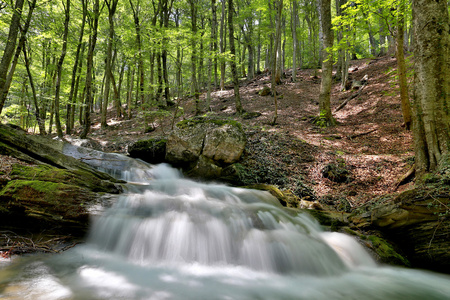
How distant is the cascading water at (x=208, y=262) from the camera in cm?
304

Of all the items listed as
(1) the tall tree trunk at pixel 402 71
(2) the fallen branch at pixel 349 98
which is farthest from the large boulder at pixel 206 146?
(2) the fallen branch at pixel 349 98

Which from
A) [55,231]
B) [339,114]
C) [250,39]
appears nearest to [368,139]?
[339,114]

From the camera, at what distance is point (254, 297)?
3125 millimetres

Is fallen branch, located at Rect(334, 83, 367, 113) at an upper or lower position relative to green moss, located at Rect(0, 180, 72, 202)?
upper

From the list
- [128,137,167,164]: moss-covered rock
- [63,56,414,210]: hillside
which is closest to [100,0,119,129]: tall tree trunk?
[63,56,414,210]: hillside

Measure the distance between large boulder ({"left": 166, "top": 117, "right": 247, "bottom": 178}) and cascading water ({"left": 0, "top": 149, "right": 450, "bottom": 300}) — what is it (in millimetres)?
2247

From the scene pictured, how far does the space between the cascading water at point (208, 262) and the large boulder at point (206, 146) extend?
2.25 metres

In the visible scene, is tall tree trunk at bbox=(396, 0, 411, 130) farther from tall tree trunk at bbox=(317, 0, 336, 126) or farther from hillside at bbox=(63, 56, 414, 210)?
tall tree trunk at bbox=(317, 0, 336, 126)

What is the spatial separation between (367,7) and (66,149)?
11.8 m

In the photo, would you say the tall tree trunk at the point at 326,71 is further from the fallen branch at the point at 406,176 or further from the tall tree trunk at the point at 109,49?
the tall tree trunk at the point at 109,49

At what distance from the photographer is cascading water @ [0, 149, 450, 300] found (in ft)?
9.98

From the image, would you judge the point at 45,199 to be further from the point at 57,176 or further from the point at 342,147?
the point at 342,147

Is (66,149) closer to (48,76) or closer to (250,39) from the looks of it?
(48,76)

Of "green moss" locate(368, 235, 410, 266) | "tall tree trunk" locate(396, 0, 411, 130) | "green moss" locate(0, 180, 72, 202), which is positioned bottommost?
"green moss" locate(368, 235, 410, 266)
